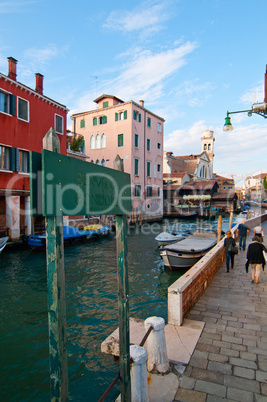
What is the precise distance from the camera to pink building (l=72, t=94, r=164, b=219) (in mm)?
28767

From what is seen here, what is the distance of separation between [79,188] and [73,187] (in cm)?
7

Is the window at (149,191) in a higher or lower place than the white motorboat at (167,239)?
higher

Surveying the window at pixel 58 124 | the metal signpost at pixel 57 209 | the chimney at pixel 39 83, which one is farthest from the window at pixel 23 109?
the metal signpost at pixel 57 209

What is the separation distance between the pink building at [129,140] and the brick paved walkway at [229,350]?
23.2 meters

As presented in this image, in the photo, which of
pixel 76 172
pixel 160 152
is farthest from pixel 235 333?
pixel 160 152

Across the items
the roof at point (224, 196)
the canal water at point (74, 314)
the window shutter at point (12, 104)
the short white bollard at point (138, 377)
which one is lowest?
the canal water at point (74, 314)

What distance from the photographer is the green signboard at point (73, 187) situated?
155cm

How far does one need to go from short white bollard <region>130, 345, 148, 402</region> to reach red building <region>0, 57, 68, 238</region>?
13.8 meters

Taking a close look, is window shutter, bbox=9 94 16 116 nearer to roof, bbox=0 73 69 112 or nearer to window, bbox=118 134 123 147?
roof, bbox=0 73 69 112

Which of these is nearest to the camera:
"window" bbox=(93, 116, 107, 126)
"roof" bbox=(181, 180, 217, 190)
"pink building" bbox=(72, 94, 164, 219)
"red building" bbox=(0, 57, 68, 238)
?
"red building" bbox=(0, 57, 68, 238)

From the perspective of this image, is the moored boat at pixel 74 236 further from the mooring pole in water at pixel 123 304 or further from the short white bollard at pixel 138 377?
the mooring pole in water at pixel 123 304

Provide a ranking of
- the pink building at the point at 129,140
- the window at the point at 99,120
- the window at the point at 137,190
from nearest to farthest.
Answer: the pink building at the point at 129,140 → the window at the point at 137,190 → the window at the point at 99,120

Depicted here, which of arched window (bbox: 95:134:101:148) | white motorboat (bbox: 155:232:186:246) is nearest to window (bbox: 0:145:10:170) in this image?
white motorboat (bbox: 155:232:186:246)

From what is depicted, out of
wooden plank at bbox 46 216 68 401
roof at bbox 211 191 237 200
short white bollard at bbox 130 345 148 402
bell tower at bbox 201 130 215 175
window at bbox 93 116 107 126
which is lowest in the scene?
short white bollard at bbox 130 345 148 402
